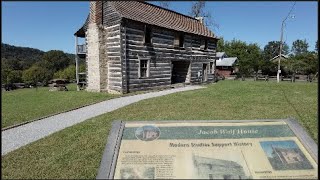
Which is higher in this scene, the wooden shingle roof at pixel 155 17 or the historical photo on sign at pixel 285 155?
the wooden shingle roof at pixel 155 17

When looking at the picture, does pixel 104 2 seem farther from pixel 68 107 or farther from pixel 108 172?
pixel 108 172

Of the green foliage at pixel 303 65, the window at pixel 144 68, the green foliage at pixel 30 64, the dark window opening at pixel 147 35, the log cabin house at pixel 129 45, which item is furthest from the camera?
the green foliage at pixel 30 64

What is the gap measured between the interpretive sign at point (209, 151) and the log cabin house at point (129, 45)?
13.9 meters

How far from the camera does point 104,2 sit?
19.6 metres

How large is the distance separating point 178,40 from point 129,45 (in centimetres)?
594

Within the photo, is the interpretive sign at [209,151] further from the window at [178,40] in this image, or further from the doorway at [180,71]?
the doorway at [180,71]

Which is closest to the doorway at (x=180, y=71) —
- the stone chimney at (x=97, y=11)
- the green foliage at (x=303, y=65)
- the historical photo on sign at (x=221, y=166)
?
the stone chimney at (x=97, y=11)

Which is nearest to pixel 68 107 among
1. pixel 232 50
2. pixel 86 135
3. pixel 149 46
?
pixel 86 135

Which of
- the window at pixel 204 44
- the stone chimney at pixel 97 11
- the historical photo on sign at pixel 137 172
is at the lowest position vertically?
the historical photo on sign at pixel 137 172

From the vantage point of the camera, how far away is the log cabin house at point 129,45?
60.8 feet

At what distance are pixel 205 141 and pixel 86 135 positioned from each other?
4.70 m

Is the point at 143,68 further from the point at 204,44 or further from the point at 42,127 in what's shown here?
the point at 42,127

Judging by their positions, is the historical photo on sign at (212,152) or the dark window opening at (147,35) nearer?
the historical photo on sign at (212,152)

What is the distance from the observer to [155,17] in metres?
21.6
